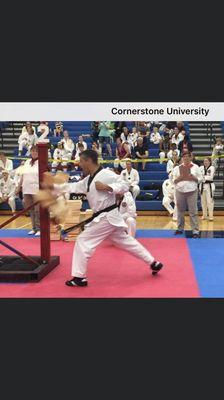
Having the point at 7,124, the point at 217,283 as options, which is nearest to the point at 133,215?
the point at 217,283

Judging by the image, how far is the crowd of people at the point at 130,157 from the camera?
8.76 meters

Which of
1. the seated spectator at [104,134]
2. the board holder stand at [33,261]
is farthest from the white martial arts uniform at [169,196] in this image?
the board holder stand at [33,261]

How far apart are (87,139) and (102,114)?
609cm

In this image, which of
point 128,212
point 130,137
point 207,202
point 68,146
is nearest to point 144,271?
point 128,212

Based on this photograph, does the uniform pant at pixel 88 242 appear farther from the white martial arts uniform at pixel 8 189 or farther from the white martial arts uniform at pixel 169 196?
the white martial arts uniform at pixel 8 189

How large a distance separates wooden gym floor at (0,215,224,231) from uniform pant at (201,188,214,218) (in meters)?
0.27

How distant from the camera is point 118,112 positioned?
1020 centimetres

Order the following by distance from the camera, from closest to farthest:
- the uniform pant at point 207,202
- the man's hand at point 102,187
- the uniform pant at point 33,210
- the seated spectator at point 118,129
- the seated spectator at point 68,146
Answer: the man's hand at point 102,187 → the uniform pant at point 33,210 → the uniform pant at point 207,202 → the seated spectator at point 68,146 → the seated spectator at point 118,129

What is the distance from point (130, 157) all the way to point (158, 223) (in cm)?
372

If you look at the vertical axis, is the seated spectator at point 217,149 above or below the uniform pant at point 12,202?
above

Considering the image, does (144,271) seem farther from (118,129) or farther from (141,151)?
(118,129)

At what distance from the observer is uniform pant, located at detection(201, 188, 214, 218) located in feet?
37.0

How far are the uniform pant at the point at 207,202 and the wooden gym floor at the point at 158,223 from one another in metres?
0.27

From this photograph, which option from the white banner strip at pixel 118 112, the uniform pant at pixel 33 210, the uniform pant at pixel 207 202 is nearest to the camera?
the uniform pant at pixel 33 210
